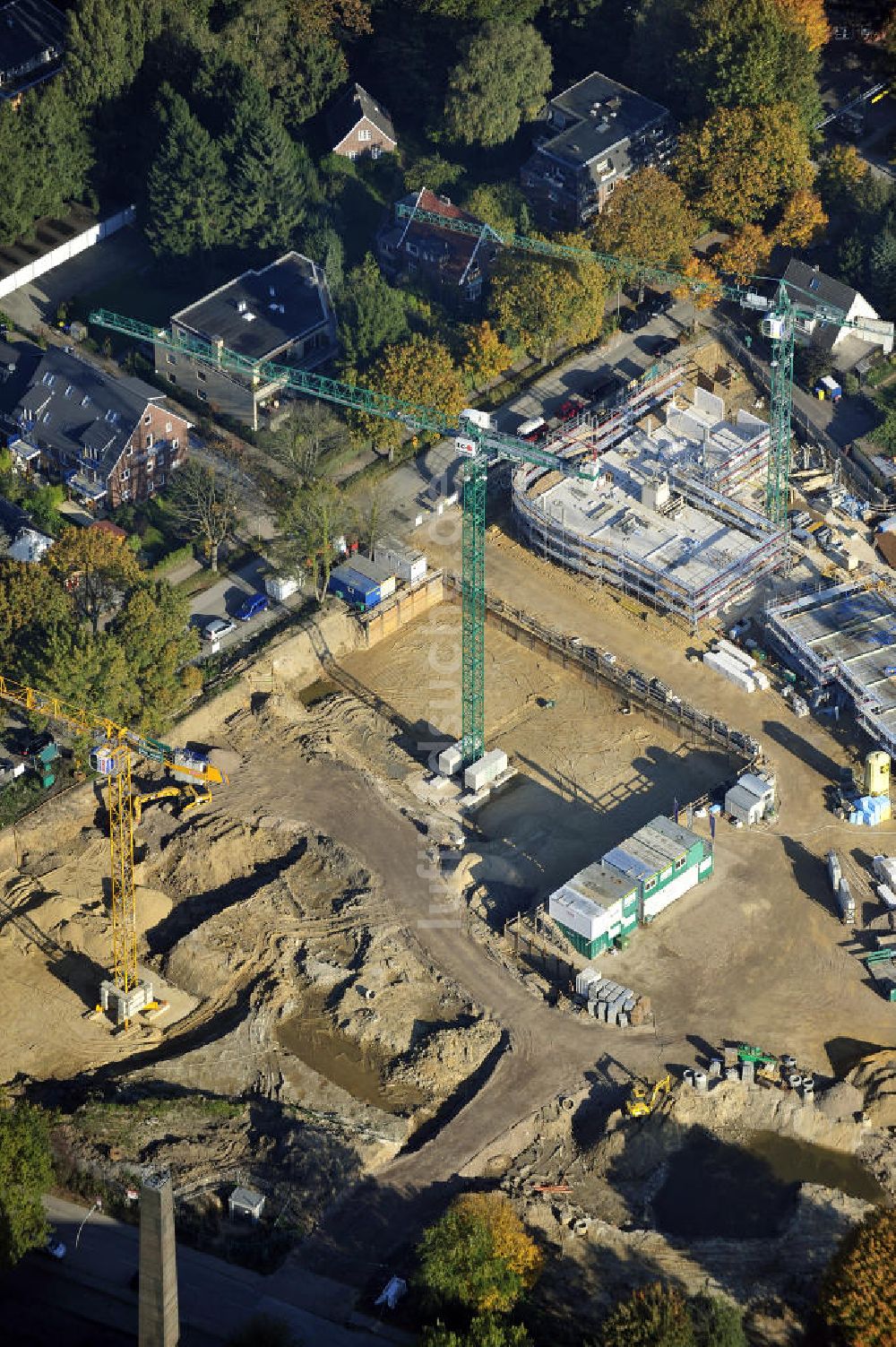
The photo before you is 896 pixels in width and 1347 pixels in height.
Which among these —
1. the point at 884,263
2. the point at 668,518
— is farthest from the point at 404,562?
the point at 884,263

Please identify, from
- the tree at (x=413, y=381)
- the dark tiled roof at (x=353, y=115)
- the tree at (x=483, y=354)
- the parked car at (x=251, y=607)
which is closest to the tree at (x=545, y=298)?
the tree at (x=483, y=354)

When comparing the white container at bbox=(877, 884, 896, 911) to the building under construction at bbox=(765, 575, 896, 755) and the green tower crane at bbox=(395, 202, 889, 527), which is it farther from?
the green tower crane at bbox=(395, 202, 889, 527)

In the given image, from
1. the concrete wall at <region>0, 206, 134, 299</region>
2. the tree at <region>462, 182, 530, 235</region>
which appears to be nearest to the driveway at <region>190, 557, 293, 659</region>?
the concrete wall at <region>0, 206, 134, 299</region>

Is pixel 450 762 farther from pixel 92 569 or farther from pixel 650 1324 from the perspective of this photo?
pixel 650 1324

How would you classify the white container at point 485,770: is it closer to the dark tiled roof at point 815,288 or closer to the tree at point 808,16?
the dark tiled roof at point 815,288

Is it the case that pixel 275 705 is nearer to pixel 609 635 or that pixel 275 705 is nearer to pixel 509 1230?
pixel 609 635
